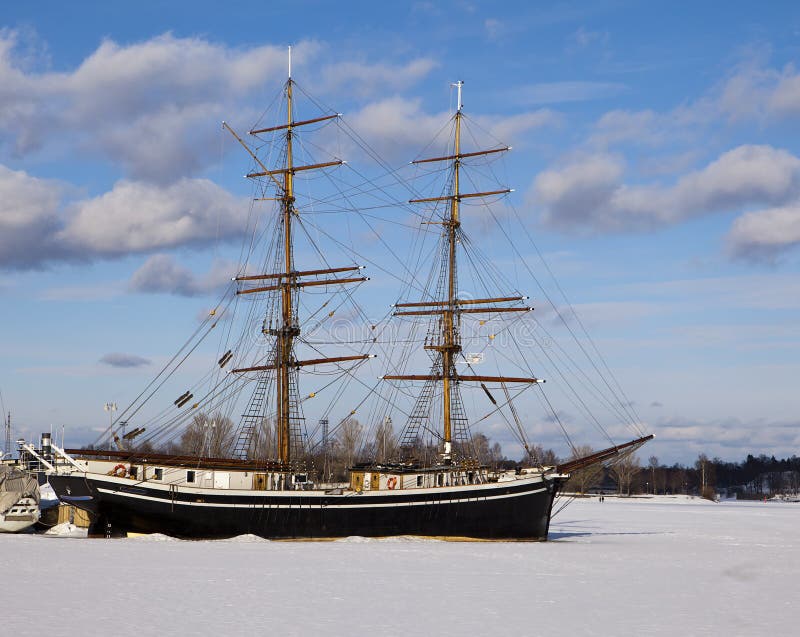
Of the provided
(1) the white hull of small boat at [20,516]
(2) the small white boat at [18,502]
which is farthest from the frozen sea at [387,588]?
(2) the small white boat at [18,502]

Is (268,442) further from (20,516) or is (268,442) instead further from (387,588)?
(387,588)

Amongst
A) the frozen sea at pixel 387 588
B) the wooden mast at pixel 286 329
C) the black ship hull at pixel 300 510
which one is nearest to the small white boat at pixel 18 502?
the frozen sea at pixel 387 588

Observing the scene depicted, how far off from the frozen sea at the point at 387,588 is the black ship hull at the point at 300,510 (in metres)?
1.54

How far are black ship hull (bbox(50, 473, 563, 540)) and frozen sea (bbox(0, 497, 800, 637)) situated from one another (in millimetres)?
1538

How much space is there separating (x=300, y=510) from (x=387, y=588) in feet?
69.3

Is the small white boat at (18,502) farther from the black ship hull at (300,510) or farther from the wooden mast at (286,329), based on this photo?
the wooden mast at (286,329)

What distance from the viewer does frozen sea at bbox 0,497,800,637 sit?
2445 centimetres

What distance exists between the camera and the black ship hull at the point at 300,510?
166ft

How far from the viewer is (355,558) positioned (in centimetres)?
4094

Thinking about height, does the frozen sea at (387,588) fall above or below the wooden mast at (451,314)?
below

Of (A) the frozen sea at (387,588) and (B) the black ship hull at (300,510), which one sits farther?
(B) the black ship hull at (300,510)

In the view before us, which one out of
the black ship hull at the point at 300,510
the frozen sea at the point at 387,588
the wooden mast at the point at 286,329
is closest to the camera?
the frozen sea at the point at 387,588

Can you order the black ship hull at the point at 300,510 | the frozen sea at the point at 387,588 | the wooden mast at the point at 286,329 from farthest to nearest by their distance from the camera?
the wooden mast at the point at 286,329 → the black ship hull at the point at 300,510 → the frozen sea at the point at 387,588

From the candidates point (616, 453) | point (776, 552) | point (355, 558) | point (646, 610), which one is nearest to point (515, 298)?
point (616, 453)
